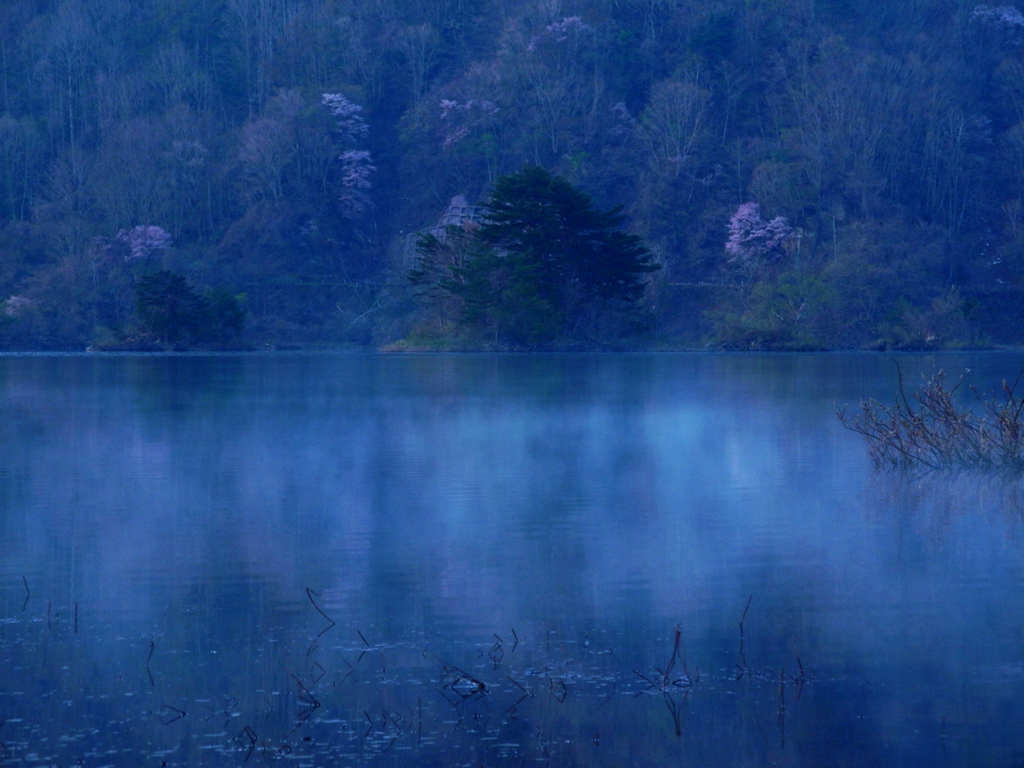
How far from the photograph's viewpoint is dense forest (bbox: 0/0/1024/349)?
56125 millimetres

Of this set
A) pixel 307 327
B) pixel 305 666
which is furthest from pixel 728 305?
pixel 305 666

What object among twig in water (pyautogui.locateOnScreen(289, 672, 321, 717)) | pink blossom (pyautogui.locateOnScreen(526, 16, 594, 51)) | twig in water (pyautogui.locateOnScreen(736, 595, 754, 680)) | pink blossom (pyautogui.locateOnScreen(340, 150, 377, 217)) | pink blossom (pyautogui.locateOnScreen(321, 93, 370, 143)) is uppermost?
pink blossom (pyautogui.locateOnScreen(526, 16, 594, 51))

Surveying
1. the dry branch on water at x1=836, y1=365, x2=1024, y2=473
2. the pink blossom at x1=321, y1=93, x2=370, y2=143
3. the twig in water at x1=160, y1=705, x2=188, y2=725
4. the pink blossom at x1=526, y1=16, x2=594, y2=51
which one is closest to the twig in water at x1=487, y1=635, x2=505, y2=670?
the twig in water at x1=160, y1=705, x2=188, y2=725

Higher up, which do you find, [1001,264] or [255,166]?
[255,166]

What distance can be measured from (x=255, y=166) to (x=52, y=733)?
62.8 metres

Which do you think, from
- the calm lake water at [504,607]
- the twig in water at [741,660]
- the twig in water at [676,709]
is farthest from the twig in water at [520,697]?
the twig in water at [741,660]

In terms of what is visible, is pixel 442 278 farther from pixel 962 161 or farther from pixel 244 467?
pixel 244 467

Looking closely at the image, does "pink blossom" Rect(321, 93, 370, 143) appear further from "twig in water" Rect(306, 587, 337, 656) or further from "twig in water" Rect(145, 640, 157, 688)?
"twig in water" Rect(145, 640, 157, 688)

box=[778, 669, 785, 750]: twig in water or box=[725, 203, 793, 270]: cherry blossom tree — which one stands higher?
box=[725, 203, 793, 270]: cherry blossom tree

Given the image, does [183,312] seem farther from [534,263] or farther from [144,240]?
[534,263]

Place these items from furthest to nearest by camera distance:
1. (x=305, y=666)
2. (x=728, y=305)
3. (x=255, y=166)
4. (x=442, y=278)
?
(x=255, y=166)
(x=728, y=305)
(x=442, y=278)
(x=305, y=666)

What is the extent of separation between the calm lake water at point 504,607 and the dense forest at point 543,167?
3948 cm

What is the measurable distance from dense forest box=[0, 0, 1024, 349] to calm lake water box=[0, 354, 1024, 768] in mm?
39481

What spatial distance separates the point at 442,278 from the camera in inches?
2083
